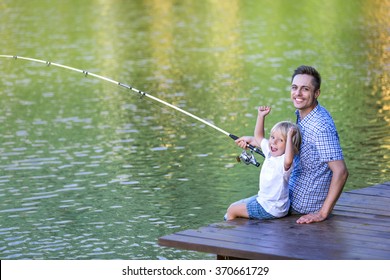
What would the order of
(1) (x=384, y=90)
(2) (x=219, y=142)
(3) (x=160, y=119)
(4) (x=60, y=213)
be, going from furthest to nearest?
1. (1) (x=384, y=90)
2. (3) (x=160, y=119)
3. (2) (x=219, y=142)
4. (4) (x=60, y=213)

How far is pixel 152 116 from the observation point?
15969 millimetres

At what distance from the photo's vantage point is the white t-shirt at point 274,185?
7551 mm

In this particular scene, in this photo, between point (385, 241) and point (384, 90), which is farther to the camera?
point (384, 90)

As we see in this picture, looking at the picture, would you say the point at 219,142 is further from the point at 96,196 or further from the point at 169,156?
the point at 96,196

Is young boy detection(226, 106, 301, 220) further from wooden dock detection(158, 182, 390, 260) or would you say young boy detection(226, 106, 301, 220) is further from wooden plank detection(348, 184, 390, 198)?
wooden plank detection(348, 184, 390, 198)

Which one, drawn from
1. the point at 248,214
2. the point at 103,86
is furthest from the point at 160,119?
the point at 248,214

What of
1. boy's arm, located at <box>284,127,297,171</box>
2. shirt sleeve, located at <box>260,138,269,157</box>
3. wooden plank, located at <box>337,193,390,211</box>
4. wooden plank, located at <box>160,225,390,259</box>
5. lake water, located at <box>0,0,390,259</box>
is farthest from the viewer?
lake water, located at <box>0,0,390,259</box>

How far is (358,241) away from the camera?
7113 mm

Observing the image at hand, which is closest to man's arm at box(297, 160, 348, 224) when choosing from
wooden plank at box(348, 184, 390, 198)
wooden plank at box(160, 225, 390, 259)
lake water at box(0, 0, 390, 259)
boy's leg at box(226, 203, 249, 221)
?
boy's leg at box(226, 203, 249, 221)

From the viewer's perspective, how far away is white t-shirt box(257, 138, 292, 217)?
7551mm

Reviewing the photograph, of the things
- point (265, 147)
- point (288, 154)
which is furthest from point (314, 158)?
point (265, 147)

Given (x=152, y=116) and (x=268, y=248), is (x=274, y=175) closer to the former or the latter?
(x=268, y=248)

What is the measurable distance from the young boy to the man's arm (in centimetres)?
21
